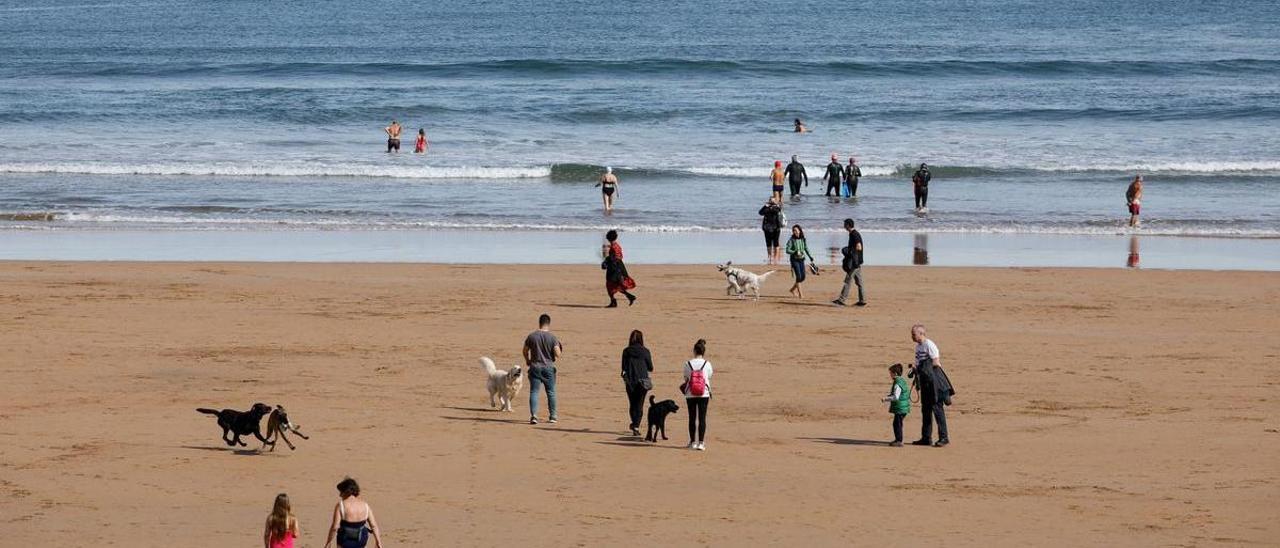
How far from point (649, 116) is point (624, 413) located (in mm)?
35649

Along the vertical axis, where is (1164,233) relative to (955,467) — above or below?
above

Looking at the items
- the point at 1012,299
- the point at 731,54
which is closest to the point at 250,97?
the point at 731,54

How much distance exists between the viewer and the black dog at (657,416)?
14.1m

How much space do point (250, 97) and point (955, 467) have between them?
45.5 m

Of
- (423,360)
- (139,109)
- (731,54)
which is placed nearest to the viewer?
(423,360)

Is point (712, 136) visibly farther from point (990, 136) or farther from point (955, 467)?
point (955, 467)

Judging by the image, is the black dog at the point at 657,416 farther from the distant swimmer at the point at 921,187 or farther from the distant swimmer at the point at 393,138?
the distant swimmer at the point at 393,138

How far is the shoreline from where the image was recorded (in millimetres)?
25734

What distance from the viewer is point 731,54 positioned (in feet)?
223

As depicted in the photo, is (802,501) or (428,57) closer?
(802,501)

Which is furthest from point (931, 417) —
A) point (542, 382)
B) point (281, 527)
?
point (281, 527)

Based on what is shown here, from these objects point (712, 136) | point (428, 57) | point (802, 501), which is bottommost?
point (802, 501)

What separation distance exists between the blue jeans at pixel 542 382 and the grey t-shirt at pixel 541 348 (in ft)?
0.20

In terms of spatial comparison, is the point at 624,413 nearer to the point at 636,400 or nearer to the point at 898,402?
the point at 636,400
